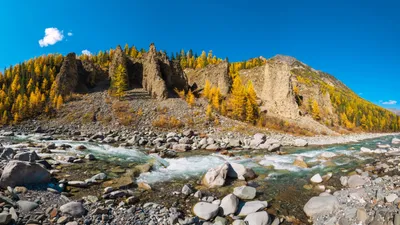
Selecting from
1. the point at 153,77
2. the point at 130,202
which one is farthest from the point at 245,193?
the point at 153,77

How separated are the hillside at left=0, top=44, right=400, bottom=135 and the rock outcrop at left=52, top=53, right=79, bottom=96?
237 mm

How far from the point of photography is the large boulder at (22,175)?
10.4m

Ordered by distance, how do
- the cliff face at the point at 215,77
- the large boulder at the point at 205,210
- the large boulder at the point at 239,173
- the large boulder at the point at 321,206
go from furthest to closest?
the cliff face at the point at 215,77, the large boulder at the point at 239,173, the large boulder at the point at 321,206, the large boulder at the point at 205,210

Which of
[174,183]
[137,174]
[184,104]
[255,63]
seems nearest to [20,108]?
[184,104]

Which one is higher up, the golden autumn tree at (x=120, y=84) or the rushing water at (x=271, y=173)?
the golden autumn tree at (x=120, y=84)

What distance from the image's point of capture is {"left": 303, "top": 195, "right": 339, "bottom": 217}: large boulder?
396 inches

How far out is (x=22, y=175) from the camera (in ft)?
35.8

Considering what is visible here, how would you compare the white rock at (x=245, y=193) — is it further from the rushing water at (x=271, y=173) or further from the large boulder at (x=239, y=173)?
the large boulder at (x=239, y=173)

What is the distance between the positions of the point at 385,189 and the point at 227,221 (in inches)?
314

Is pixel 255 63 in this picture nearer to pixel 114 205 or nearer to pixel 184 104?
pixel 184 104

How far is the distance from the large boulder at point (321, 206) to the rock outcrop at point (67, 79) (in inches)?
2634

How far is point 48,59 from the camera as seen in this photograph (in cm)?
9531

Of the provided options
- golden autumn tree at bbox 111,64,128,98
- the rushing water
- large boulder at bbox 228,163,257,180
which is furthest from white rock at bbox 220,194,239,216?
golden autumn tree at bbox 111,64,128,98

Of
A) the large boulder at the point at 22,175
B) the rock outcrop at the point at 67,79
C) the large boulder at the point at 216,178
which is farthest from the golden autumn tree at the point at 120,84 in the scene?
the large boulder at the point at 216,178
